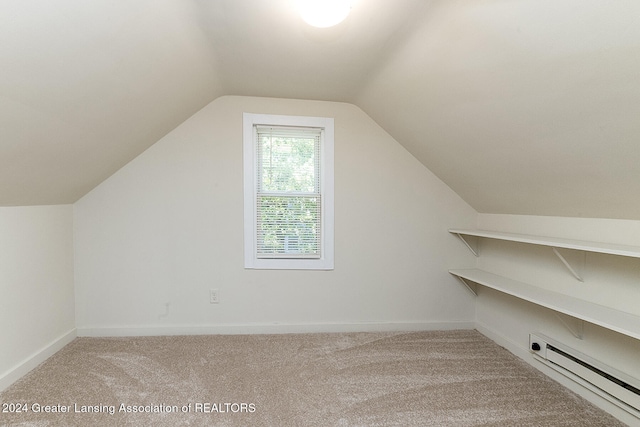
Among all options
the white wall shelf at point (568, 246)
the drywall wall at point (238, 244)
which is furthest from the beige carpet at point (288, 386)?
the white wall shelf at point (568, 246)

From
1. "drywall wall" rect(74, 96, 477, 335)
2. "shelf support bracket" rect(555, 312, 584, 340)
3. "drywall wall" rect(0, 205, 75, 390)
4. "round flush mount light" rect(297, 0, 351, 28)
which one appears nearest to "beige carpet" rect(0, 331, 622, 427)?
"drywall wall" rect(0, 205, 75, 390)

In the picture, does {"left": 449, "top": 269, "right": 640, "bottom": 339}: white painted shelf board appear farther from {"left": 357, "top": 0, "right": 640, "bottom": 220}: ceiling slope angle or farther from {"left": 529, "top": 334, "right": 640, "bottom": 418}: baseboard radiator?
{"left": 357, "top": 0, "right": 640, "bottom": 220}: ceiling slope angle

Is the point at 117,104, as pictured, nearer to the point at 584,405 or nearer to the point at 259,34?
the point at 259,34

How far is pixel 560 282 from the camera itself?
6.09ft

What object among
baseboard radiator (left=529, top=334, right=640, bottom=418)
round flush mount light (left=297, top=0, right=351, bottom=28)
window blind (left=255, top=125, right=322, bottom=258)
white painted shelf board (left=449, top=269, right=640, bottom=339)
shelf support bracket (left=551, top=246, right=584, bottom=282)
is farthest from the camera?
window blind (left=255, top=125, right=322, bottom=258)

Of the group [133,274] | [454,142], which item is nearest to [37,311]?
[133,274]

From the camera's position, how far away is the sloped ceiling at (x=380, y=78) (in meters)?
0.99

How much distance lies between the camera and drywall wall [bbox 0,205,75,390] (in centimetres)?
173

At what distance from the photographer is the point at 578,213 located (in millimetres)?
1686

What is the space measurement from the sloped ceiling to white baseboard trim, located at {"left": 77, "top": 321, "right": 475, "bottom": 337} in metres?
1.21

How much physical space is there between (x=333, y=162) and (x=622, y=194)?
6.07ft

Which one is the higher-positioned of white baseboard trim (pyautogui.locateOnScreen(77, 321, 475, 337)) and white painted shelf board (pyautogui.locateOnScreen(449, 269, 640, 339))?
white painted shelf board (pyautogui.locateOnScreen(449, 269, 640, 339))

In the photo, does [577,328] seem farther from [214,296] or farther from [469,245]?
[214,296]

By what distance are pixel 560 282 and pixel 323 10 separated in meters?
2.22
